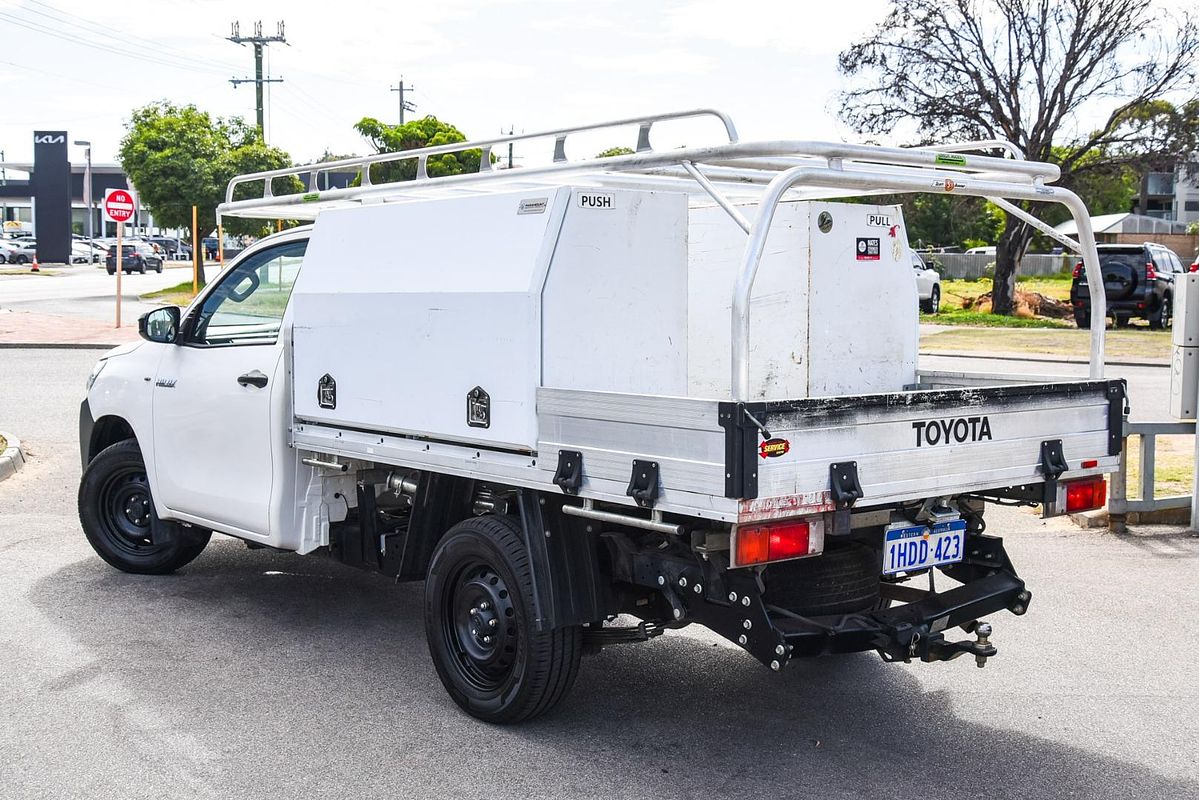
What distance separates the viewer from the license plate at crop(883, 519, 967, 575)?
4626mm

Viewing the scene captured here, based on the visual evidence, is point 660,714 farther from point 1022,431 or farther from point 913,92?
point 913,92

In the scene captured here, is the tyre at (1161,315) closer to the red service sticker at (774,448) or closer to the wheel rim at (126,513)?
the wheel rim at (126,513)

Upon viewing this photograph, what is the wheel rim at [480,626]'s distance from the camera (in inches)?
191

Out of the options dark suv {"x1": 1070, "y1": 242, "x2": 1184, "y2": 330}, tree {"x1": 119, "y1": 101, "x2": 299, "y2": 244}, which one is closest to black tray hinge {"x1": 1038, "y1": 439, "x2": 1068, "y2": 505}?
dark suv {"x1": 1070, "y1": 242, "x2": 1184, "y2": 330}

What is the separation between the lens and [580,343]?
186 inches

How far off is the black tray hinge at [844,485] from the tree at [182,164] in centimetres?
3553

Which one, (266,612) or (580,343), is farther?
(266,612)

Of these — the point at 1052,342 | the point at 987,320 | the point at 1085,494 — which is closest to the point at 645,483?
the point at 1085,494

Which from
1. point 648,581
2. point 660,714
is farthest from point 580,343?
point 660,714

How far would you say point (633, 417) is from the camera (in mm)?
4223

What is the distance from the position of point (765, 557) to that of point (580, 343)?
1136 millimetres

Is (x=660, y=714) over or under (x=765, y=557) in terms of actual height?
under

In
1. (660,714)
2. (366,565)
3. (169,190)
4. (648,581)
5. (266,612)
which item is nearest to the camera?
(648,581)

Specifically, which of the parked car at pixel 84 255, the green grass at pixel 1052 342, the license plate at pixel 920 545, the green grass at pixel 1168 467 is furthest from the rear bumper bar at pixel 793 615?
the parked car at pixel 84 255
